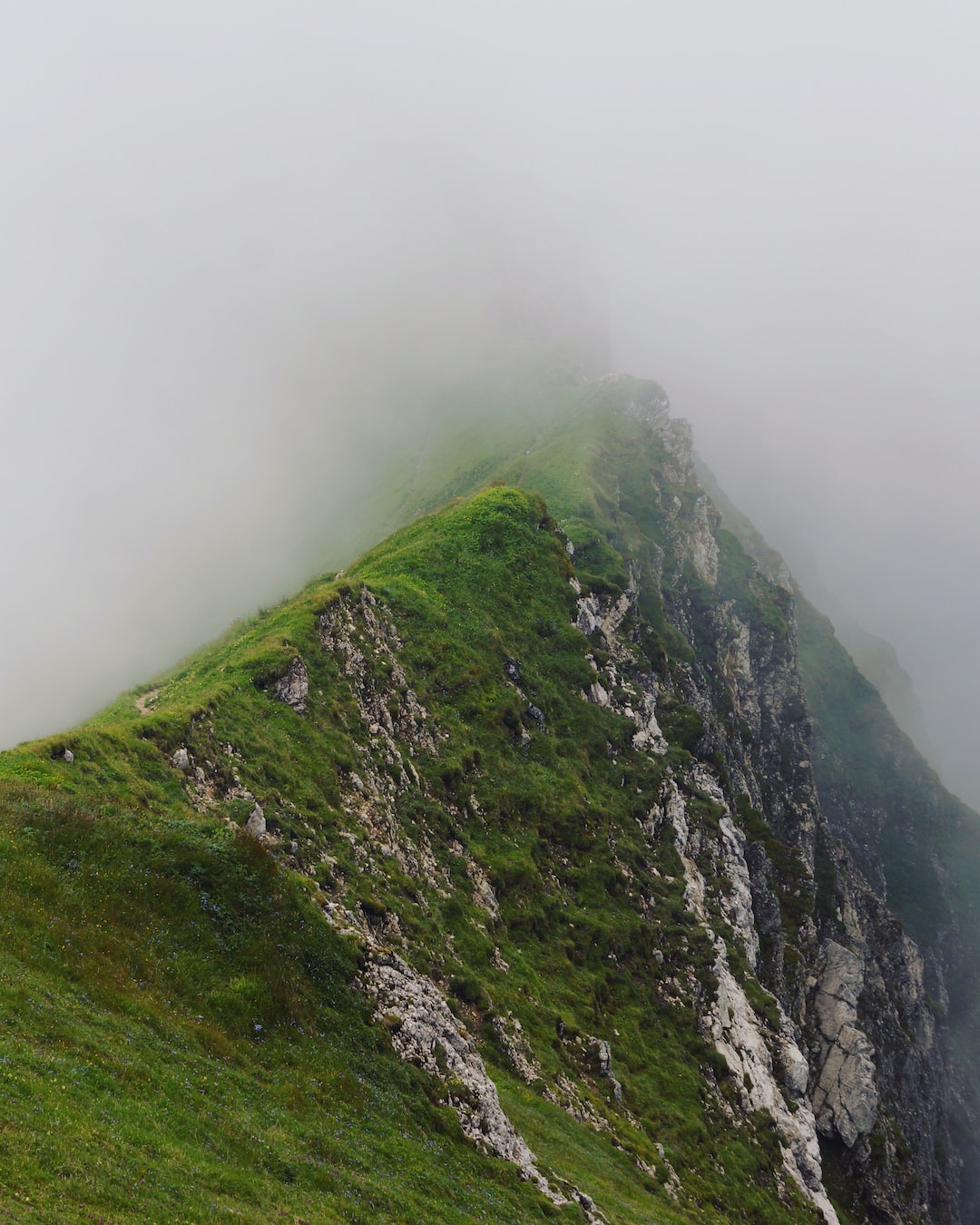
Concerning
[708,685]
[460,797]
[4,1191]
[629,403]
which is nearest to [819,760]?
[708,685]

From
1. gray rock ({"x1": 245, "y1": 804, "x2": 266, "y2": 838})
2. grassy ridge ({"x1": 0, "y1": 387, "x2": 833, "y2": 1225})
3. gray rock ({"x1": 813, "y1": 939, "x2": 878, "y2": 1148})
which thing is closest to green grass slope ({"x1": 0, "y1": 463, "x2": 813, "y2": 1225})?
grassy ridge ({"x1": 0, "y1": 387, "x2": 833, "y2": 1225})

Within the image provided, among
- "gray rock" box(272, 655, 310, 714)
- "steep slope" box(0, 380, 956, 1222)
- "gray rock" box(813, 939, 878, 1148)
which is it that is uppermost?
"gray rock" box(272, 655, 310, 714)

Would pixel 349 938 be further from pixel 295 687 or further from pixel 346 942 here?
pixel 295 687

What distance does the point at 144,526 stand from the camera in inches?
5704

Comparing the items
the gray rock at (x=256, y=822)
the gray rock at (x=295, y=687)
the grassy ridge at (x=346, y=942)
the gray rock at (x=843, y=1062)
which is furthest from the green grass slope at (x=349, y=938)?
the gray rock at (x=843, y=1062)

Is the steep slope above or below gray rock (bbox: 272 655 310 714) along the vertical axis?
below

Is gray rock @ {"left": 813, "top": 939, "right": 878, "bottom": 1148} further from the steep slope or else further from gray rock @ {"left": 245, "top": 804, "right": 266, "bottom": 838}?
gray rock @ {"left": 245, "top": 804, "right": 266, "bottom": 838}

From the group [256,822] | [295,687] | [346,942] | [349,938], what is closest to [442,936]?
[349,938]

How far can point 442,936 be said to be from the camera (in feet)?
152

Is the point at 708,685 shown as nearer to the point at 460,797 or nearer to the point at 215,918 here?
the point at 460,797

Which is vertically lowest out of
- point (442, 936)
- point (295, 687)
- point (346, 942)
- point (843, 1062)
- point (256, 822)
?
point (843, 1062)

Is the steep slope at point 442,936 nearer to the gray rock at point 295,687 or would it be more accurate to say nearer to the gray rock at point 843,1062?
the gray rock at point 295,687

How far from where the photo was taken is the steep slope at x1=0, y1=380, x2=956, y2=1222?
23.3 meters

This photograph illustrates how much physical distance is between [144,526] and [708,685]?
10464cm
